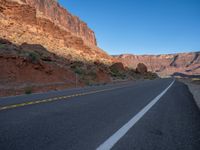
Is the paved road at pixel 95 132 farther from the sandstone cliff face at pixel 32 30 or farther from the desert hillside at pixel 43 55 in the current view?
the sandstone cliff face at pixel 32 30

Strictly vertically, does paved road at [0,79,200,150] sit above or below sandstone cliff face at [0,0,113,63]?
below

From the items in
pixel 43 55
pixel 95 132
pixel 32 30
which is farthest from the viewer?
pixel 32 30

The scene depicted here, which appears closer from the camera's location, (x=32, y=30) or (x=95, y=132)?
(x=95, y=132)

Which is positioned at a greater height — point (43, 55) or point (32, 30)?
point (32, 30)

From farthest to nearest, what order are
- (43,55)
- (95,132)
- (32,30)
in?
(32,30), (43,55), (95,132)

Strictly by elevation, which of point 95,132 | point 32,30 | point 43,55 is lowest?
point 95,132

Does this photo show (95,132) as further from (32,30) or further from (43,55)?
(32,30)

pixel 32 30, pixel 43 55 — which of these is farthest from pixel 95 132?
pixel 32 30

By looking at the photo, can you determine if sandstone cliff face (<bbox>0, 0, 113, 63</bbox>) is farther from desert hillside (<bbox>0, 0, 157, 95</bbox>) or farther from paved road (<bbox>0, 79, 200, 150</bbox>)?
paved road (<bbox>0, 79, 200, 150</bbox>)

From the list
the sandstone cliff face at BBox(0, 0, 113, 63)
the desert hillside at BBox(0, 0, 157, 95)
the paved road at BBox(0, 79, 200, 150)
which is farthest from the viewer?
the sandstone cliff face at BBox(0, 0, 113, 63)

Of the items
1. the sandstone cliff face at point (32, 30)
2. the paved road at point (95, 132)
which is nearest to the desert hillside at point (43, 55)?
the sandstone cliff face at point (32, 30)

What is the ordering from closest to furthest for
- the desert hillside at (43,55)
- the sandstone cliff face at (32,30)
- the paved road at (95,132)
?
the paved road at (95,132) → the desert hillside at (43,55) → the sandstone cliff face at (32,30)

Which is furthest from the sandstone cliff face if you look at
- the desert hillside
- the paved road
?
the paved road

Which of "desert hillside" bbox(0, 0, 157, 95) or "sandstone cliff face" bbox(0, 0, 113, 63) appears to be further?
"sandstone cliff face" bbox(0, 0, 113, 63)
